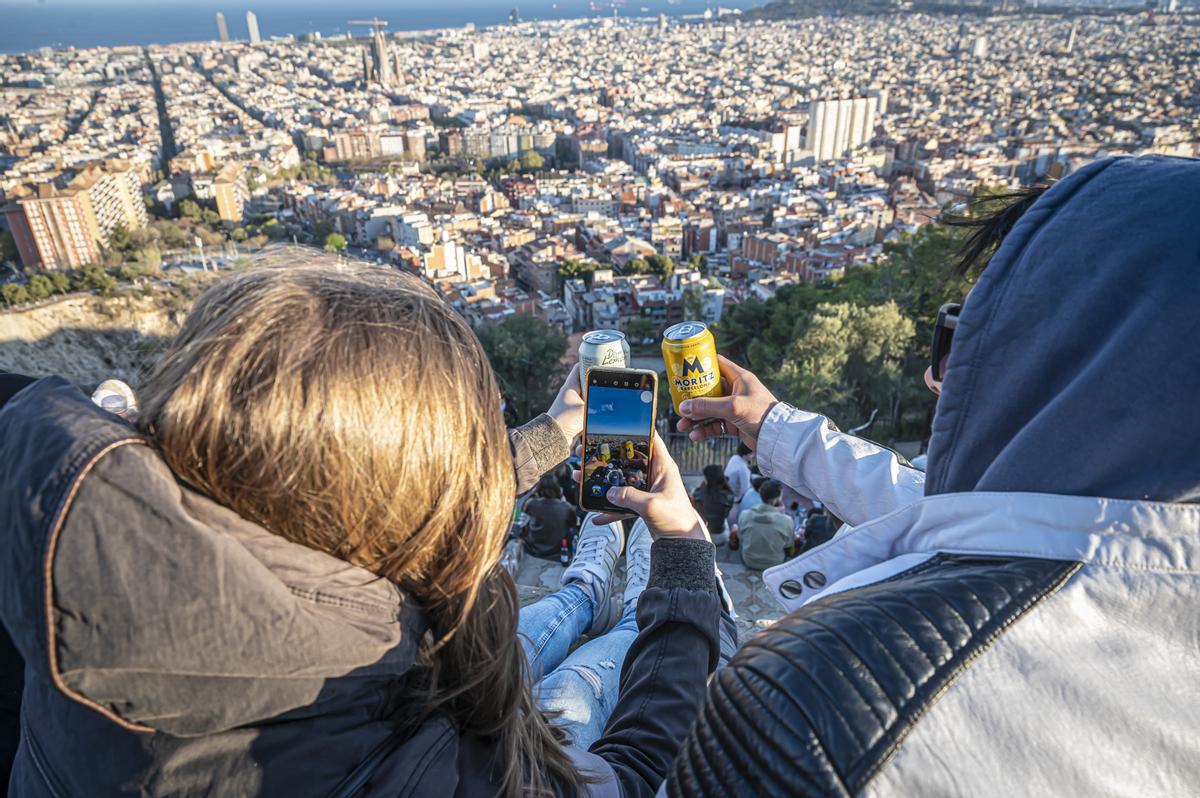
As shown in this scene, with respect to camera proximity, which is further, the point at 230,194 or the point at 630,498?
the point at 230,194

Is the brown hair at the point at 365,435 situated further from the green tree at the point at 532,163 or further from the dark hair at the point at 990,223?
the green tree at the point at 532,163

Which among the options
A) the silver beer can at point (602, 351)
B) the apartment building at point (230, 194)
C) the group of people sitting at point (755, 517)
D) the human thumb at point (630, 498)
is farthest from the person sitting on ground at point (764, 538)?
the apartment building at point (230, 194)

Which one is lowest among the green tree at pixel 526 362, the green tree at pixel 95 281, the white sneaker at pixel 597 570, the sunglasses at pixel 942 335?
the green tree at pixel 95 281

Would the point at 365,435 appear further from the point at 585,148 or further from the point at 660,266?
the point at 585,148

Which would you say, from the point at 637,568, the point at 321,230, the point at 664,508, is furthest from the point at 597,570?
the point at 321,230

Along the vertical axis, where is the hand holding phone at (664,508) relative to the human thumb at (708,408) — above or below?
below

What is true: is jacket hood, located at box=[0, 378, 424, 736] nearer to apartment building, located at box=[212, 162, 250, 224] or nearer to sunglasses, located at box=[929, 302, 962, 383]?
sunglasses, located at box=[929, 302, 962, 383]

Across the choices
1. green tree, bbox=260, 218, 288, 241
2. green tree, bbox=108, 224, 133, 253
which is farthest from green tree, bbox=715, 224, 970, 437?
green tree, bbox=108, 224, 133, 253
